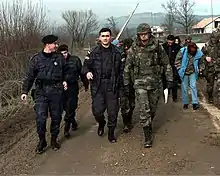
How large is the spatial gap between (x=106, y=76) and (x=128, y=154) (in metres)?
1.57

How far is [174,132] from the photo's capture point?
8.61 metres

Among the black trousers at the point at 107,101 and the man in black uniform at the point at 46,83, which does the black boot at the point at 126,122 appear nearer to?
the black trousers at the point at 107,101

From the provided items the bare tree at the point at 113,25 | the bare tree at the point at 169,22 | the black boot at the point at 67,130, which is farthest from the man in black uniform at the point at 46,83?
the bare tree at the point at 169,22

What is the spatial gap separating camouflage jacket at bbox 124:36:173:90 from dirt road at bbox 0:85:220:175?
1.11 metres

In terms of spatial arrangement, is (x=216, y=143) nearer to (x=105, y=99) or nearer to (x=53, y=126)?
(x=105, y=99)

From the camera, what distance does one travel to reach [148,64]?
7.67m

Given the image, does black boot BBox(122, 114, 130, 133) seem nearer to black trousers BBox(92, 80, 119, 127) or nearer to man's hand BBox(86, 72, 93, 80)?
black trousers BBox(92, 80, 119, 127)

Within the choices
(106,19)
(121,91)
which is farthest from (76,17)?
(121,91)

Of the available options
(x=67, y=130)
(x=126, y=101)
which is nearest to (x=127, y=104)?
(x=126, y=101)

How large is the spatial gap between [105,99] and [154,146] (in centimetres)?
126

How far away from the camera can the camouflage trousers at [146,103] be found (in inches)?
299

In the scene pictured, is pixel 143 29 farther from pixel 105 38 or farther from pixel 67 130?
pixel 67 130

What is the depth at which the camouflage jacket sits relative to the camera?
7.66 metres

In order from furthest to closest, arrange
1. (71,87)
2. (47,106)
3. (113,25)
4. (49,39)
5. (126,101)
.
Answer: (113,25), (126,101), (71,87), (47,106), (49,39)
